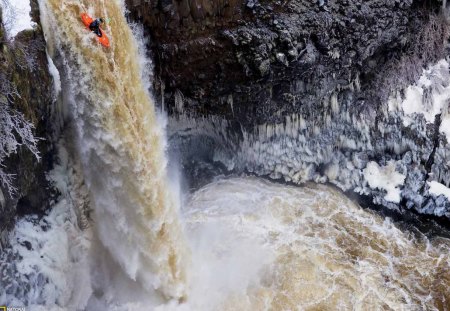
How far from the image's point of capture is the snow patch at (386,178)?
9523 millimetres

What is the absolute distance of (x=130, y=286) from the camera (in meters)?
7.32

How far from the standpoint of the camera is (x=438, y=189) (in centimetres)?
931

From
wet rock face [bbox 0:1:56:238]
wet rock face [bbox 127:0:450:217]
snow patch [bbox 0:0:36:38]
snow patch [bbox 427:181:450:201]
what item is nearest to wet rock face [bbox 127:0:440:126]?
wet rock face [bbox 127:0:450:217]

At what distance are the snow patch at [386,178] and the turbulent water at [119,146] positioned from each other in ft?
14.9

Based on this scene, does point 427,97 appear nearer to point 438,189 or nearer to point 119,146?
point 438,189

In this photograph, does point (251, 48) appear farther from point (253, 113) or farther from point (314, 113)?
point (314, 113)

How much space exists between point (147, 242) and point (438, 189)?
246 inches

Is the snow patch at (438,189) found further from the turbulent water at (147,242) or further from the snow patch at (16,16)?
the snow patch at (16,16)

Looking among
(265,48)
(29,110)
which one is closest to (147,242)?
(29,110)

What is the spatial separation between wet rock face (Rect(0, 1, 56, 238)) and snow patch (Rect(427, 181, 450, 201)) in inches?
298

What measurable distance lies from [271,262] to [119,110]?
12.4 feet

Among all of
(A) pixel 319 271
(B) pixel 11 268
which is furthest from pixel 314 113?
(B) pixel 11 268

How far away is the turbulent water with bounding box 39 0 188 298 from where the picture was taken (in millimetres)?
6184

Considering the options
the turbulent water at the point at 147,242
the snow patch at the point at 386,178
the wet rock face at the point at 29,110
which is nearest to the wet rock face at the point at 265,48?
the turbulent water at the point at 147,242
